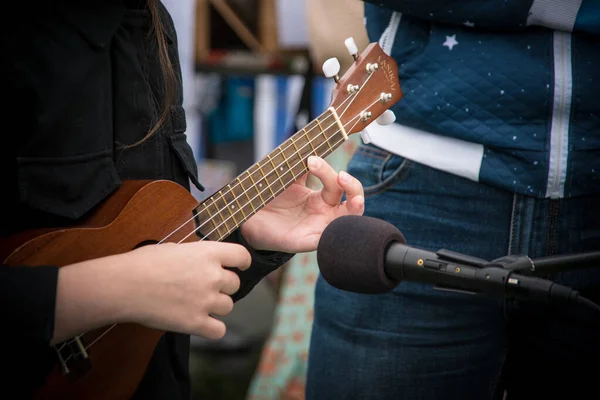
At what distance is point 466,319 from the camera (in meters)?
1.28

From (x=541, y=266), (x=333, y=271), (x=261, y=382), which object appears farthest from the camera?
(x=261, y=382)

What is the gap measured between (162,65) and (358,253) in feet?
1.44

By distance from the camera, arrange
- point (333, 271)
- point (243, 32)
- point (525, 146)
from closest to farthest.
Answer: point (333, 271), point (525, 146), point (243, 32)

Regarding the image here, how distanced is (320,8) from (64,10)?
0.73 metres

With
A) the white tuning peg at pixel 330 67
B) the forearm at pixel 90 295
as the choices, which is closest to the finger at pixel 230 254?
the forearm at pixel 90 295

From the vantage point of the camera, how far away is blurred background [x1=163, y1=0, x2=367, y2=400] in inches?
108

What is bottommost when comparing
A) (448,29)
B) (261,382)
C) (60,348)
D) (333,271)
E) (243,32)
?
(261,382)

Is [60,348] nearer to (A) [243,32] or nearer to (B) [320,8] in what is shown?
(B) [320,8]

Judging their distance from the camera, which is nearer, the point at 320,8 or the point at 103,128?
the point at 103,128

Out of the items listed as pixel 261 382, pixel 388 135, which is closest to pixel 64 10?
pixel 388 135

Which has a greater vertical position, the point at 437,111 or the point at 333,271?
the point at 437,111

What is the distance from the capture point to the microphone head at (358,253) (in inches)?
33.7

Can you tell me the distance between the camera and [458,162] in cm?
127

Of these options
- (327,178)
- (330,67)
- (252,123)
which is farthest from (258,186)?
(252,123)
